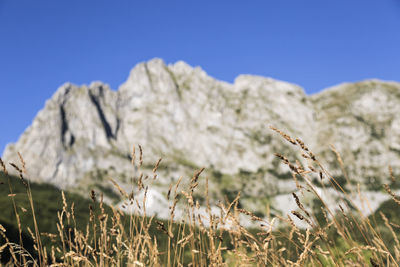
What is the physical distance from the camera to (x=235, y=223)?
2652 mm

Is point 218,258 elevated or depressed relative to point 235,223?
depressed

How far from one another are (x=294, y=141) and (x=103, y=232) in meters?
2.11

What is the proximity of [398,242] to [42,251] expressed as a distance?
3837 mm

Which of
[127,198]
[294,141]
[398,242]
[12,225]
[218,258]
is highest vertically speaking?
[294,141]

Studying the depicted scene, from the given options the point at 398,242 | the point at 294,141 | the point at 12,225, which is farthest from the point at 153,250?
the point at 12,225

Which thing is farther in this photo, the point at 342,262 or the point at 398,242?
the point at 398,242

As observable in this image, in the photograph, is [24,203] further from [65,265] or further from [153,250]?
[153,250]

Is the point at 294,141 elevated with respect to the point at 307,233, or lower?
elevated

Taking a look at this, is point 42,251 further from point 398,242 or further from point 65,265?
point 398,242

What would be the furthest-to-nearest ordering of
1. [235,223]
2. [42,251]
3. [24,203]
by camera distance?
[24,203], [42,251], [235,223]

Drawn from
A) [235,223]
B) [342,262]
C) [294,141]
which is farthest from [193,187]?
[342,262]

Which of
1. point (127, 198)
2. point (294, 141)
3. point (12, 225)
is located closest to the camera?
point (294, 141)

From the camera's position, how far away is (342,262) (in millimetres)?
2678

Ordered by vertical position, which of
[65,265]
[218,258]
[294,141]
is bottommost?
[65,265]
